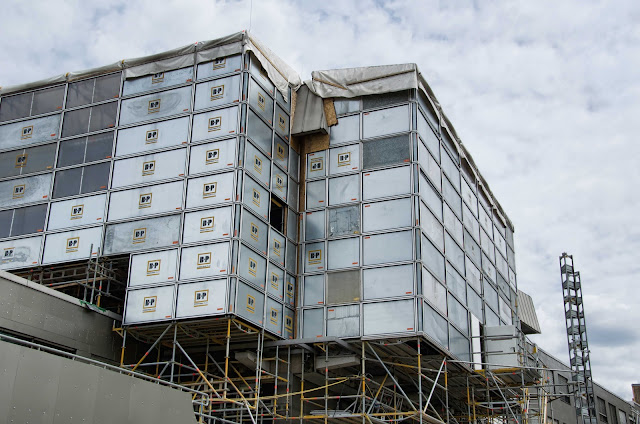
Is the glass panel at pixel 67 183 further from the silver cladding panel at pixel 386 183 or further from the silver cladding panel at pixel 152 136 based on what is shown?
the silver cladding panel at pixel 386 183

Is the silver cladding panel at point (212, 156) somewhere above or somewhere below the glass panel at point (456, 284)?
above

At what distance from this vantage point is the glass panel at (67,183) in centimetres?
3378

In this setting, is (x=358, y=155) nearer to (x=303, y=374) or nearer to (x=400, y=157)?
(x=400, y=157)

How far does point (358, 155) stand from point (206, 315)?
33.1 feet

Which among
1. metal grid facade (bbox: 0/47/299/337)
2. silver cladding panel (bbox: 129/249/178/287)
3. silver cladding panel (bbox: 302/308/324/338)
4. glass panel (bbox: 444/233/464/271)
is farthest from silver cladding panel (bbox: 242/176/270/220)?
glass panel (bbox: 444/233/464/271)

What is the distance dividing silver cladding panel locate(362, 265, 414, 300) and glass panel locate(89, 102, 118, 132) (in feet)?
43.7

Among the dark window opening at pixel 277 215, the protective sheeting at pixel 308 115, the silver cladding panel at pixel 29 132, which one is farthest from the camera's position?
the silver cladding panel at pixel 29 132

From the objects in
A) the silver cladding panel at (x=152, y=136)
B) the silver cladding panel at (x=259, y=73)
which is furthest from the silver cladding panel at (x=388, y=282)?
the silver cladding panel at (x=152, y=136)

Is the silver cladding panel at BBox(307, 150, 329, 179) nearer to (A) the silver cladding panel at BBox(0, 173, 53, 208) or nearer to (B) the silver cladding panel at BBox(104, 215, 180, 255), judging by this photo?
(B) the silver cladding panel at BBox(104, 215, 180, 255)

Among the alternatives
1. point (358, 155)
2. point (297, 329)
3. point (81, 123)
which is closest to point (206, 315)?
point (297, 329)

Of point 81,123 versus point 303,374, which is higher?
point 81,123

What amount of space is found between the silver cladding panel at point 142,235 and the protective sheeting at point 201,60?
7.18 meters

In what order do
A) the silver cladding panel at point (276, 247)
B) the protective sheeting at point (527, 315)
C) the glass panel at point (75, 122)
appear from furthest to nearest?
the protective sheeting at point (527, 315)
the glass panel at point (75, 122)
the silver cladding panel at point (276, 247)

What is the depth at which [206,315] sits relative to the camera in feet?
94.4
